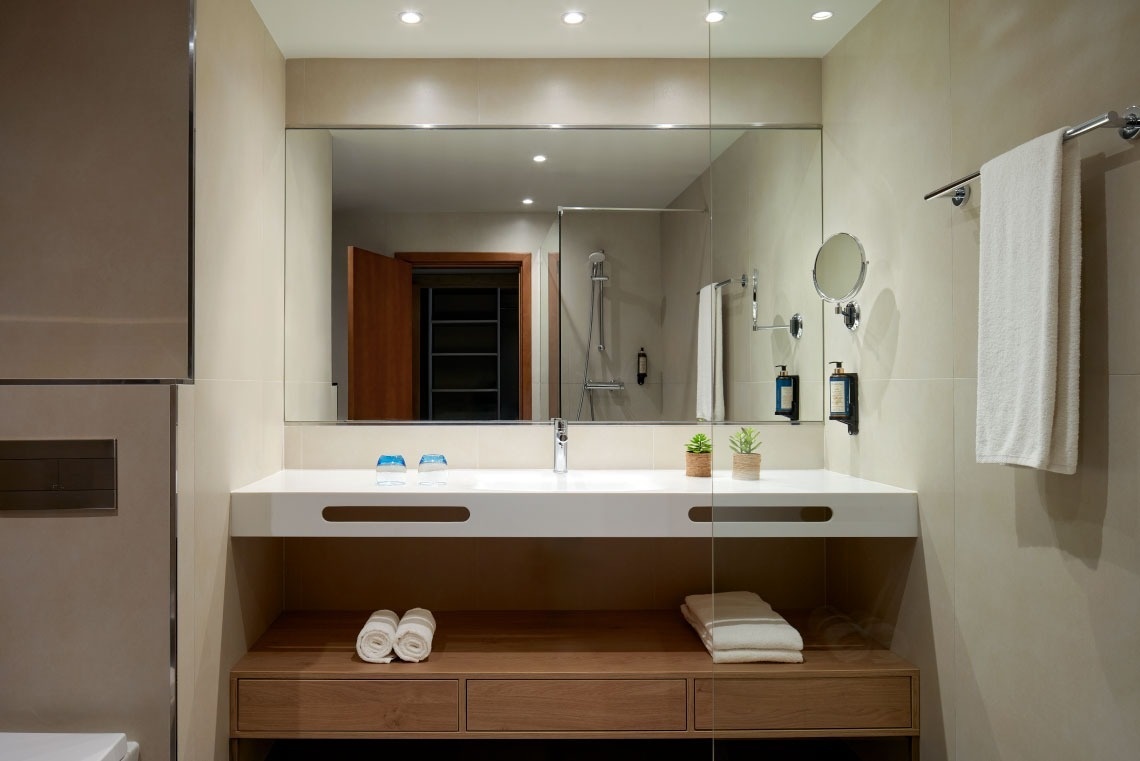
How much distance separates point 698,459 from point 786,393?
1.06 meters

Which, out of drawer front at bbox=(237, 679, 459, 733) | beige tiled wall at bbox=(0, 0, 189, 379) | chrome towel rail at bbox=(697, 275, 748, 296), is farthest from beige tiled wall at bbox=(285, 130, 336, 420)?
chrome towel rail at bbox=(697, 275, 748, 296)

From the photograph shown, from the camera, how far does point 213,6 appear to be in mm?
1676

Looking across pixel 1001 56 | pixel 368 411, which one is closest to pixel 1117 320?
pixel 1001 56

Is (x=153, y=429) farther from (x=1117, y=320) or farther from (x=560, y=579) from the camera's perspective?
(x=1117, y=320)

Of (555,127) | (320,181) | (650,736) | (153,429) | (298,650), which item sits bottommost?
(650,736)

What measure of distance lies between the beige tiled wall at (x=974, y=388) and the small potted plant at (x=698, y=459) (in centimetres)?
100

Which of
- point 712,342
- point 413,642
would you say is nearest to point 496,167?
point 712,342

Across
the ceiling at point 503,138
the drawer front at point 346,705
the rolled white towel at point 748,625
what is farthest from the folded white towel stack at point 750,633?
the ceiling at point 503,138

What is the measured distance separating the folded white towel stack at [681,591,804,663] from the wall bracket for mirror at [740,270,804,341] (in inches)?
15.6

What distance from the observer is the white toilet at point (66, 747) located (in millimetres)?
1364

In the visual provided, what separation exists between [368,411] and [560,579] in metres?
0.83

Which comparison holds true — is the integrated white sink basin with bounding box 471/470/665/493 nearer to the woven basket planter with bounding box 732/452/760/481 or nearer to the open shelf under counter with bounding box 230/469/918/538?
the open shelf under counter with bounding box 230/469/918/538

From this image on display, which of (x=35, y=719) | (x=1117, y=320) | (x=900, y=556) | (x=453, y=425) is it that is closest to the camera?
(x=1117, y=320)

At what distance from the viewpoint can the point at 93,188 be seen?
1.53 meters
